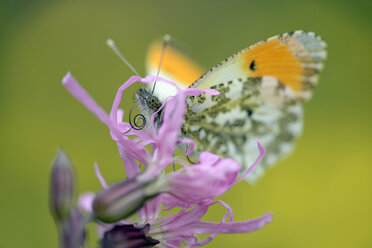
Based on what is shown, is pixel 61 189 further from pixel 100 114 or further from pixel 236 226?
pixel 236 226

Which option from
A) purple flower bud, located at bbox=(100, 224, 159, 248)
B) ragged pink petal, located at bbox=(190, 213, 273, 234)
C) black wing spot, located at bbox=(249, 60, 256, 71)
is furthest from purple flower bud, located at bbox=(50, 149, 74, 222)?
black wing spot, located at bbox=(249, 60, 256, 71)

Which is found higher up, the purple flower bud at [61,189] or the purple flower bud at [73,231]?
the purple flower bud at [61,189]

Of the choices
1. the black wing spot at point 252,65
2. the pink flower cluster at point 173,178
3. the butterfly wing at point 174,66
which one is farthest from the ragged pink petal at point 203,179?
the butterfly wing at point 174,66

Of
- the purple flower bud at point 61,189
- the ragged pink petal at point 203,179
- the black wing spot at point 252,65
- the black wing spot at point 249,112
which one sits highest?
the purple flower bud at point 61,189

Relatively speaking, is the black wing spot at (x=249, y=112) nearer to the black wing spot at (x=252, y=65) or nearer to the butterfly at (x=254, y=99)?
the butterfly at (x=254, y=99)

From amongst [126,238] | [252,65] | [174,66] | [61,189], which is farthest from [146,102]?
[174,66]
